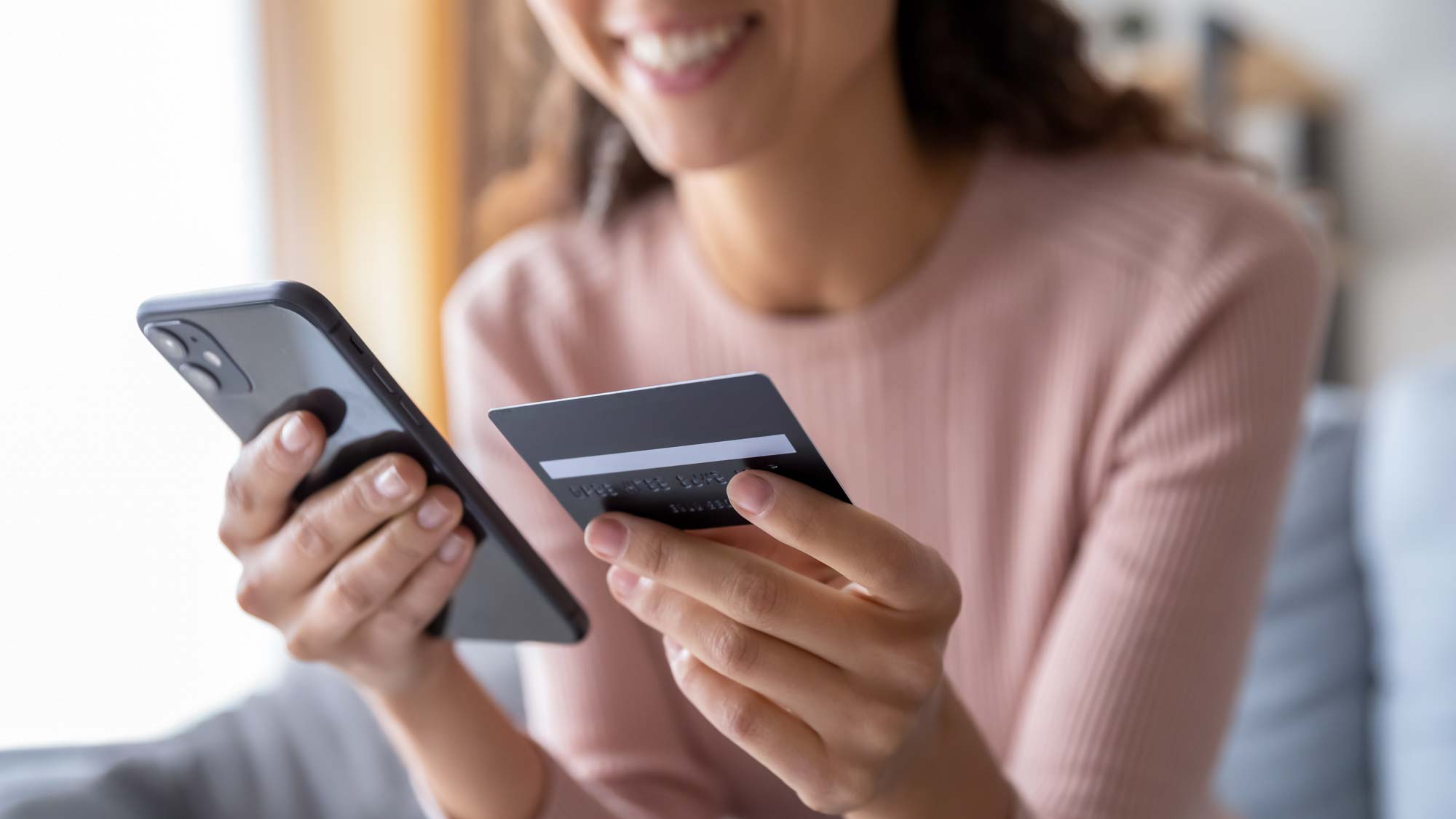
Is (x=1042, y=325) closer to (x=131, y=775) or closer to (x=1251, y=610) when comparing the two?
(x=1251, y=610)

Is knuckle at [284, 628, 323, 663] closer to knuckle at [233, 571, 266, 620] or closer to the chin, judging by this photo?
knuckle at [233, 571, 266, 620]

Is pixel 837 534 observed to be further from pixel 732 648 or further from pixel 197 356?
pixel 197 356

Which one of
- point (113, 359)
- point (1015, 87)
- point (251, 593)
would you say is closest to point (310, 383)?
point (251, 593)

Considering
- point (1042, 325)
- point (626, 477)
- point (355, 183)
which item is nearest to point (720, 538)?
point (626, 477)

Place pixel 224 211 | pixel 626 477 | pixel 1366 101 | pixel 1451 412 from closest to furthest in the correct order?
pixel 626 477
pixel 1451 412
pixel 224 211
pixel 1366 101

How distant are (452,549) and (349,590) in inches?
2.0

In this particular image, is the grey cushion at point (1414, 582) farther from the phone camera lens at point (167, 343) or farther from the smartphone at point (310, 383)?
the phone camera lens at point (167, 343)

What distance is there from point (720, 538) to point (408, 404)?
0.15m

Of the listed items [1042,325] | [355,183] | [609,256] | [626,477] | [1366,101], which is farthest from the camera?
[1366,101]

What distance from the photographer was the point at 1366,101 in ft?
9.66

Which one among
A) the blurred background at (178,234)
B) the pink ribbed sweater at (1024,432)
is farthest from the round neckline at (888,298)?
the blurred background at (178,234)

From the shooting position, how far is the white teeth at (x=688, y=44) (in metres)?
0.74

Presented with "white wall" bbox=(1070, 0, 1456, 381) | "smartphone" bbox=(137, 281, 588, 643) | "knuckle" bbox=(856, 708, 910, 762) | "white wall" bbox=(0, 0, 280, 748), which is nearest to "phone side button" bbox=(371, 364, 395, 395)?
"smartphone" bbox=(137, 281, 588, 643)

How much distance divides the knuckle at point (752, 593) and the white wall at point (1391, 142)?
107 inches
